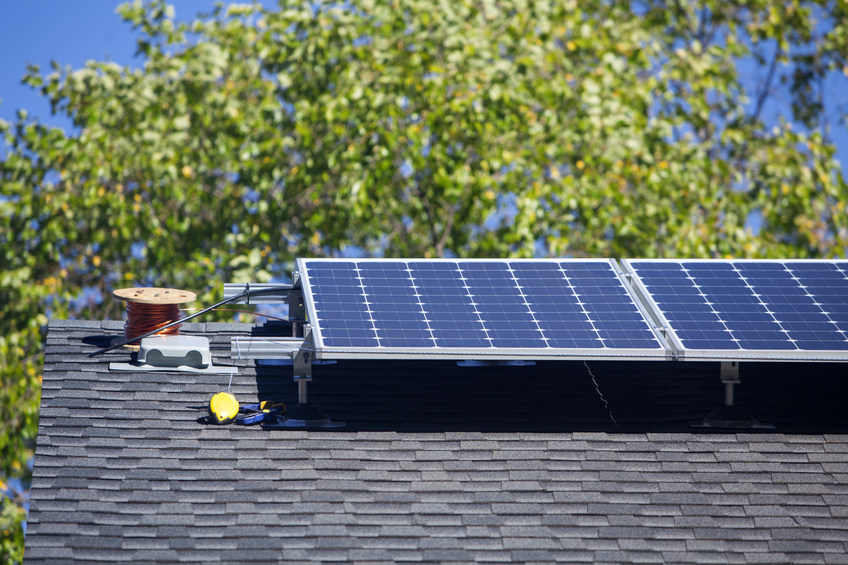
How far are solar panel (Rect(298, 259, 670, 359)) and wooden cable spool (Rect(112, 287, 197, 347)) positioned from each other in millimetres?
1264

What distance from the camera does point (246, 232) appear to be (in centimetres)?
1766

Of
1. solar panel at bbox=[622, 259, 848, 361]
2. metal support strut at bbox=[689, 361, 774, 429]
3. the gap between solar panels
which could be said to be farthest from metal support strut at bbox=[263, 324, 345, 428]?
metal support strut at bbox=[689, 361, 774, 429]

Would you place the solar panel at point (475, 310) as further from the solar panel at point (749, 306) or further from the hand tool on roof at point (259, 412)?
the hand tool on roof at point (259, 412)

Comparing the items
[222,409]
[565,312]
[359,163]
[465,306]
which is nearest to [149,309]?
[222,409]

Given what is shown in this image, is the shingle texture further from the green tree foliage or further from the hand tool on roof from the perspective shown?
the green tree foliage

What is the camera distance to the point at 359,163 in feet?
52.4

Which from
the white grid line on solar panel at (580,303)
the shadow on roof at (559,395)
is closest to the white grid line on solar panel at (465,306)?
the white grid line on solar panel at (580,303)

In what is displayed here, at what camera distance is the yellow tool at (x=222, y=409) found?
6191mm

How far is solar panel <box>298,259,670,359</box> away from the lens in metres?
6.19

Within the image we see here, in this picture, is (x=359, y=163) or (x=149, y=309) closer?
(x=149, y=309)

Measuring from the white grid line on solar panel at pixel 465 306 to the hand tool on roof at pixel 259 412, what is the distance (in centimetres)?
83

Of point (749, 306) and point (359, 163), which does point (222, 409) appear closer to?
point (749, 306)

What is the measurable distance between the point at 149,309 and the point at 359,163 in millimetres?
9246

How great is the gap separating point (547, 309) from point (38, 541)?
437 centimetres
